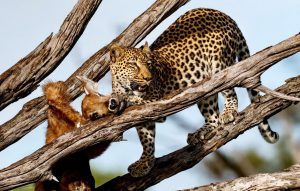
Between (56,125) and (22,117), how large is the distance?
1.07 m

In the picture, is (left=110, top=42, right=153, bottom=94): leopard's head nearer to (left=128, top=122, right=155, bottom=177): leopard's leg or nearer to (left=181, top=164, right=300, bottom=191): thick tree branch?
(left=128, top=122, right=155, bottom=177): leopard's leg

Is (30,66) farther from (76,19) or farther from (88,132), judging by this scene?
(88,132)

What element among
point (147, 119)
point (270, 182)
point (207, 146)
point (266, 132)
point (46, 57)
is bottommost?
point (270, 182)

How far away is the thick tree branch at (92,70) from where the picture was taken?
8.65 metres

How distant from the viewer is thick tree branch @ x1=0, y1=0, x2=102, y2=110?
8469 mm

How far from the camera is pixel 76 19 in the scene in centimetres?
845

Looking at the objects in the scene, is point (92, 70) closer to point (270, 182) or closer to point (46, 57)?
point (46, 57)

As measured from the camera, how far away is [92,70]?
8844 millimetres

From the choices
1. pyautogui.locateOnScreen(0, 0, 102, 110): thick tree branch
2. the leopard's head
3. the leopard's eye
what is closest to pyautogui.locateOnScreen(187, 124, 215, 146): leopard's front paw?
the leopard's head

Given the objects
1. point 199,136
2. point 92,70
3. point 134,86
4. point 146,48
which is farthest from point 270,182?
point 92,70

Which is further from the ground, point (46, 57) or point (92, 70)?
point (46, 57)

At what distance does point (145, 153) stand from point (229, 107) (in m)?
0.90

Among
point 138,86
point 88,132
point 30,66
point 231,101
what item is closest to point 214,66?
point 231,101

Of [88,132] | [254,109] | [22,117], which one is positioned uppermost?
[22,117]
